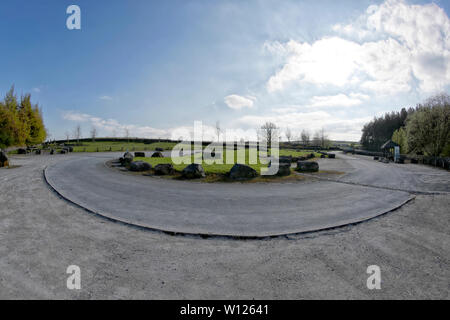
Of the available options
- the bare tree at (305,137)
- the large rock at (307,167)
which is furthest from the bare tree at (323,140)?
the large rock at (307,167)

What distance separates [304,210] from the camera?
7227 millimetres

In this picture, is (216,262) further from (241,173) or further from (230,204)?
(241,173)

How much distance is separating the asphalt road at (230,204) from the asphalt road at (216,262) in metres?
0.55

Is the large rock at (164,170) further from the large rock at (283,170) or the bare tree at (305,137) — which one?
the bare tree at (305,137)

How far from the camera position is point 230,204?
791 cm

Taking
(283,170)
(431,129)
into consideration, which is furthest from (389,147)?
(283,170)

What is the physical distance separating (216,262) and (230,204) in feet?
13.1

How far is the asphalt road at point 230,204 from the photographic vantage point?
579 centimetres

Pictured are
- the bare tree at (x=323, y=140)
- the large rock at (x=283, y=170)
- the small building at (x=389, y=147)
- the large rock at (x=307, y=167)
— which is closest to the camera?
the large rock at (x=283, y=170)

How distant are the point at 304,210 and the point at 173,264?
16.9ft

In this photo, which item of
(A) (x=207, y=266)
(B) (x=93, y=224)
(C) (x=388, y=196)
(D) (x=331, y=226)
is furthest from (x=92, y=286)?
(C) (x=388, y=196)

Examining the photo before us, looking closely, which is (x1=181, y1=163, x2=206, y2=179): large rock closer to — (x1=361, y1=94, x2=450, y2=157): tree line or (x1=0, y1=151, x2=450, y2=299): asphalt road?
(x1=0, y1=151, x2=450, y2=299): asphalt road
